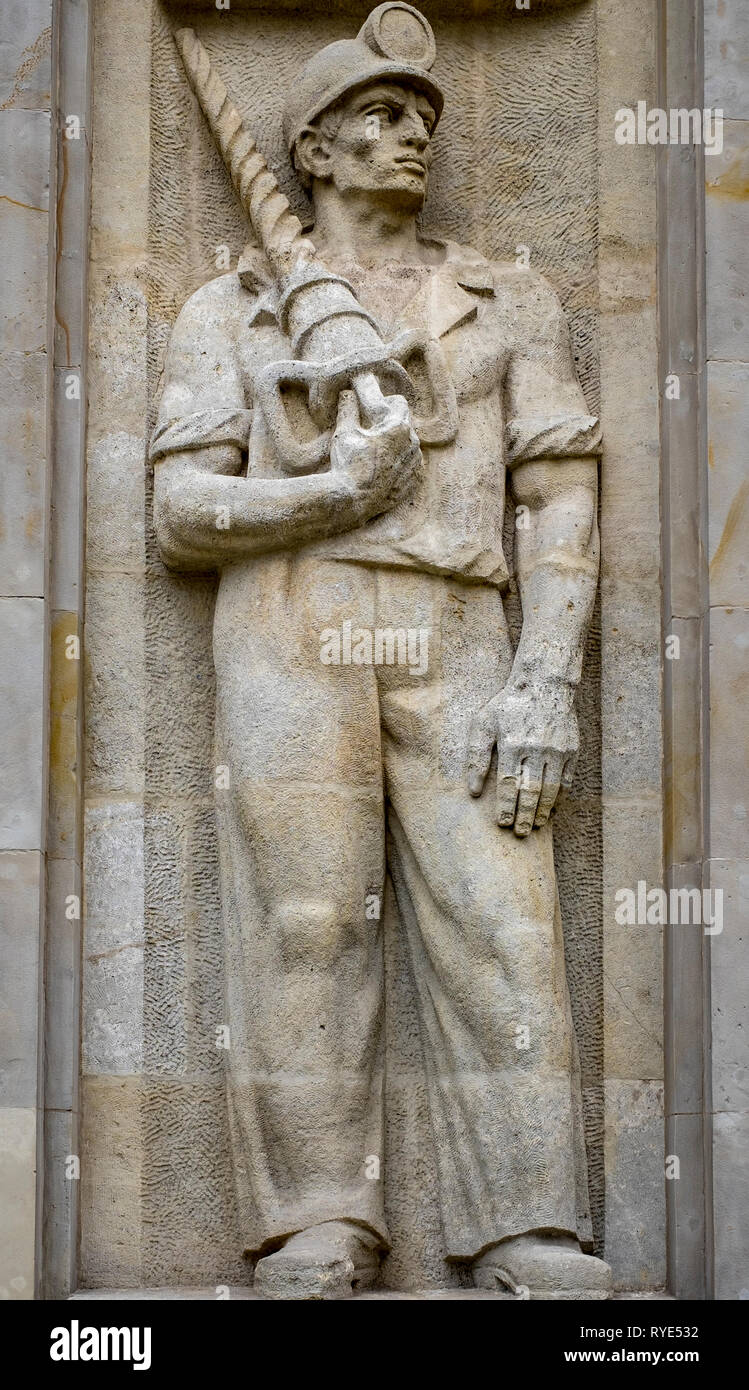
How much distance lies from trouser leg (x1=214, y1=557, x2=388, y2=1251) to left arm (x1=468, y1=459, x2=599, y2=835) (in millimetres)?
491

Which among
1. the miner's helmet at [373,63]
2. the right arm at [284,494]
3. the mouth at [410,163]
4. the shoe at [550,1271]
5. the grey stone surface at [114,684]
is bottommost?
the shoe at [550,1271]

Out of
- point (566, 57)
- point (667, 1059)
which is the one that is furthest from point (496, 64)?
point (667, 1059)

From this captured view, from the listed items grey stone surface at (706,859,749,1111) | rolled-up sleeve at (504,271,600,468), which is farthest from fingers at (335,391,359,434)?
grey stone surface at (706,859,749,1111)

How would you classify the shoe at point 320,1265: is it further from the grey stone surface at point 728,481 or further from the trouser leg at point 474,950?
the grey stone surface at point 728,481

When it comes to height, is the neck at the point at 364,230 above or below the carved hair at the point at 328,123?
below

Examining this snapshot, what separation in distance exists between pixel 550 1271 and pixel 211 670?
269 cm

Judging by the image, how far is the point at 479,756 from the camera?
9.01 m

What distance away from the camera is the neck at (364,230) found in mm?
9641

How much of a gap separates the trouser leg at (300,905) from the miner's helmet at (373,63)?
192 centimetres

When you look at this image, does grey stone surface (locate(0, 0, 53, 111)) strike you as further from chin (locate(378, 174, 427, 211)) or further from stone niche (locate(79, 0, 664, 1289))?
chin (locate(378, 174, 427, 211))

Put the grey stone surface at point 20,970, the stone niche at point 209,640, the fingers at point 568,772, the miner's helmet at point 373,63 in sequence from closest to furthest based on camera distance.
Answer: the grey stone surface at point 20,970 < the fingers at point 568,772 < the stone niche at point 209,640 < the miner's helmet at point 373,63

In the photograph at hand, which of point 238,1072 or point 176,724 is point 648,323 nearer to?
point 176,724

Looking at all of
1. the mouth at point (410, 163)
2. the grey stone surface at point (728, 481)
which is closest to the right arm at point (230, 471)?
the mouth at point (410, 163)

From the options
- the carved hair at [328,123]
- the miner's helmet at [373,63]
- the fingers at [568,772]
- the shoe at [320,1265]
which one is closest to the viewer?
the shoe at [320,1265]
